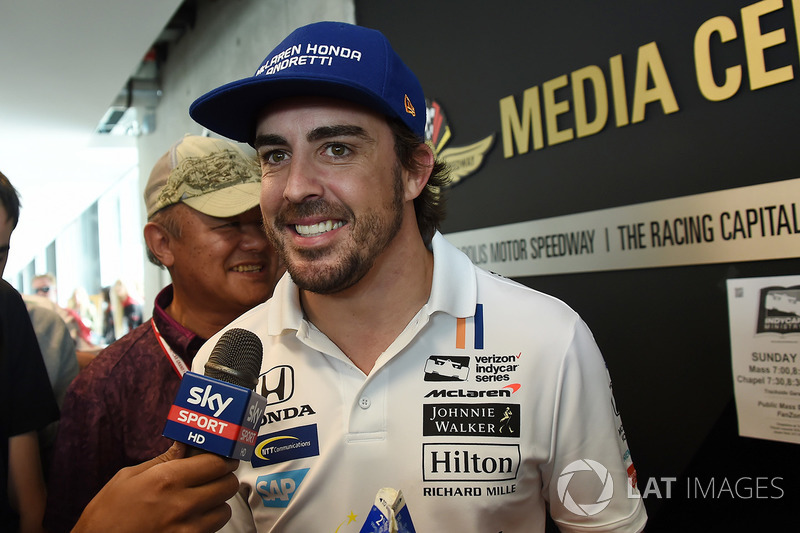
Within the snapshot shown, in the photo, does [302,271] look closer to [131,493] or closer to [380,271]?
[380,271]

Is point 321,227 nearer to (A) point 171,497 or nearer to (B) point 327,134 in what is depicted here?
(B) point 327,134

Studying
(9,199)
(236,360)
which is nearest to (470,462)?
(236,360)

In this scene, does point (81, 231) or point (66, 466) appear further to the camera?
point (81, 231)

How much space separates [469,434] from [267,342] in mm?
472

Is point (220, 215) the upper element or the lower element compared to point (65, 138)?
lower

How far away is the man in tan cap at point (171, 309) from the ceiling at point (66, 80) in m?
0.53

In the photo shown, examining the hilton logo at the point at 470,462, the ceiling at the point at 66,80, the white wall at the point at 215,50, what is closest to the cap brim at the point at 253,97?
the hilton logo at the point at 470,462

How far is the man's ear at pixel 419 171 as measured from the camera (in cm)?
141

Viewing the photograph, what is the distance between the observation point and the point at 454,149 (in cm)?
264

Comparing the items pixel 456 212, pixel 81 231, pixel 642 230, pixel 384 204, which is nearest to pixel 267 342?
pixel 384 204

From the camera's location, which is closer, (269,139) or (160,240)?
(269,139)

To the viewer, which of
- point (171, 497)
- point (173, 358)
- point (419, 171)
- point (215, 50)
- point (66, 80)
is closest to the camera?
point (171, 497)

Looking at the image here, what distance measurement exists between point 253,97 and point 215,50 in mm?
4158

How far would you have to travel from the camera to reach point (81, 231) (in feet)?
42.4
